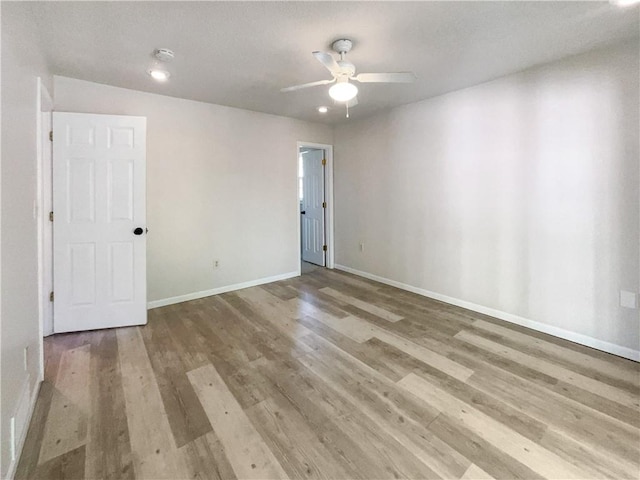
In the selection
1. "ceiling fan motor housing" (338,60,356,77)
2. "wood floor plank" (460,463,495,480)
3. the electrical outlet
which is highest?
"ceiling fan motor housing" (338,60,356,77)

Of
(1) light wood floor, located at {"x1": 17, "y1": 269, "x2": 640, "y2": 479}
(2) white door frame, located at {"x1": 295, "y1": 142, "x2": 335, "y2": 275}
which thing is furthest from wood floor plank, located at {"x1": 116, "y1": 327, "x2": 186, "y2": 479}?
(2) white door frame, located at {"x1": 295, "y1": 142, "x2": 335, "y2": 275}

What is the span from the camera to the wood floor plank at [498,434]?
142 cm

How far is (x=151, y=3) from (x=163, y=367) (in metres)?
2.48

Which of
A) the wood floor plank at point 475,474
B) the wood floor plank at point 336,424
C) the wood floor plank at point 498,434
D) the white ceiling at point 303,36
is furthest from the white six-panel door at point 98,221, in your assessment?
the wood floor plank at point 475,474

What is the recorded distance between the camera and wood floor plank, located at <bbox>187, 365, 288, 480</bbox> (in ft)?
4.66

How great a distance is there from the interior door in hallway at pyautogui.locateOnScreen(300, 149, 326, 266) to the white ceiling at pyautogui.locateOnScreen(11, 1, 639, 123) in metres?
2.31

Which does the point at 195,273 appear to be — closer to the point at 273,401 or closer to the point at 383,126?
the point at 273,401

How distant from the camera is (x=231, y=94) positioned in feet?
11.2

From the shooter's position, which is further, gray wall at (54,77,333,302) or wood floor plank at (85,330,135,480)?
gray wall at (54,77,333,302)

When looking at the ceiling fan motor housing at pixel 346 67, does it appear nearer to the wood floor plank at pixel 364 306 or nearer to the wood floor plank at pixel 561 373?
the wood floor plank at pixel 364 306

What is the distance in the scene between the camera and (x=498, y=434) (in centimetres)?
162

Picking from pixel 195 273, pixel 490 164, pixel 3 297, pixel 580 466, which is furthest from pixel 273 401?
pixel 490 164

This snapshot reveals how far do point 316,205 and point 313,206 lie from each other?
4.2 inches

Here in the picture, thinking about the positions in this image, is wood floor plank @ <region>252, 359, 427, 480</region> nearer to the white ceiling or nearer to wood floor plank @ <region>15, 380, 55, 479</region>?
wood floor plank @ <region>15, 380, 55, 479</region>
